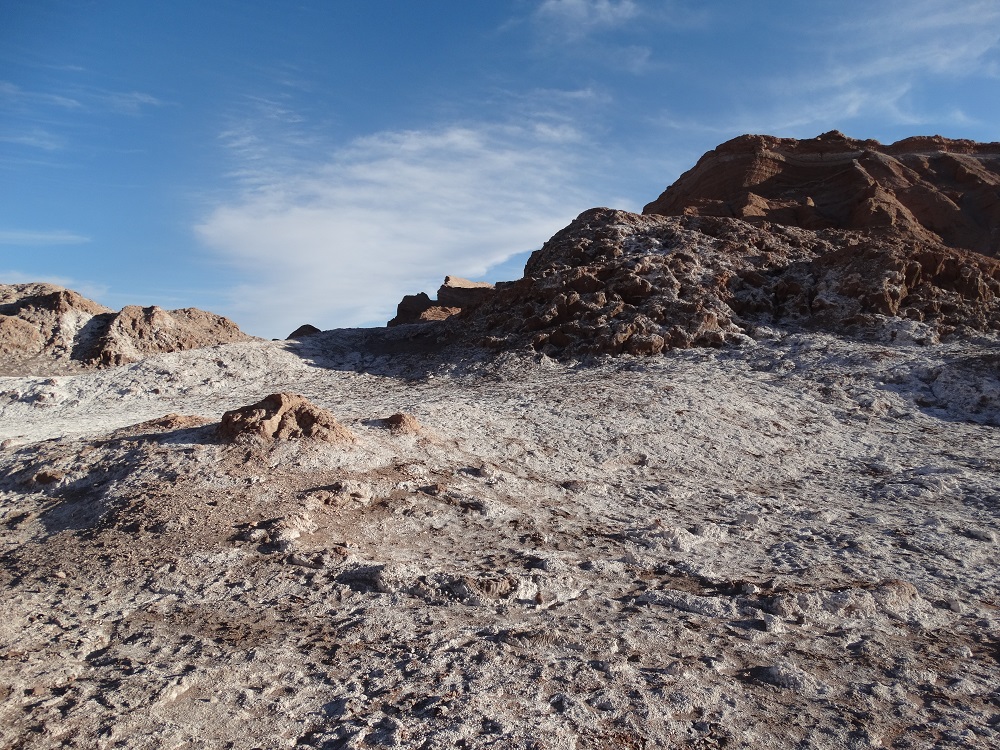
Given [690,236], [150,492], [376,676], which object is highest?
[690,236]

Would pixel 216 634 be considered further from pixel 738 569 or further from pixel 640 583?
pixel 738 569

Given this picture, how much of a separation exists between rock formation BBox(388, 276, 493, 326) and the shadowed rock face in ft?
26.8

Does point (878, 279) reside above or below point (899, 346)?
above

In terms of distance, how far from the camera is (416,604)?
465cm

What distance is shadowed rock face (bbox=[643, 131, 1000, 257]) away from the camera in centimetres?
2170

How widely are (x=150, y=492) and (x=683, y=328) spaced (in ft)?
35.9

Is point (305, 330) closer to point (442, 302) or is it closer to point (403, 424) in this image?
point (442, 302)

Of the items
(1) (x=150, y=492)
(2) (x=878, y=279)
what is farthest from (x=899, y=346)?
(1) (x=150, y=492)

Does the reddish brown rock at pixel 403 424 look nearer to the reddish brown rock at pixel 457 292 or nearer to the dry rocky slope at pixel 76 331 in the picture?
the dry rocky slope at pixel 76 331

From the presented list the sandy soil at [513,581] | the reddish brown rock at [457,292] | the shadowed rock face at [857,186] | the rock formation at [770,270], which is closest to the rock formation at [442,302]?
the reddish brown rock at [457,292]

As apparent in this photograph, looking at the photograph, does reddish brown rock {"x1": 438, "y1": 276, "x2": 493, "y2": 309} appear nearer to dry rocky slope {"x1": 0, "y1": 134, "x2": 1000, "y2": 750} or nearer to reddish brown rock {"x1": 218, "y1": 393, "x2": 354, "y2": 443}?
dry rocky slope {"x1": 0, "y1": 134, "x2": 1000, "y2": 750}

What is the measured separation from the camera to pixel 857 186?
2245 cm

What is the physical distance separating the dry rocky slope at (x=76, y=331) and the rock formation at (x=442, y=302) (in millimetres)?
6193

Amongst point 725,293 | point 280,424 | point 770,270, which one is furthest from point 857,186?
point 280,424
